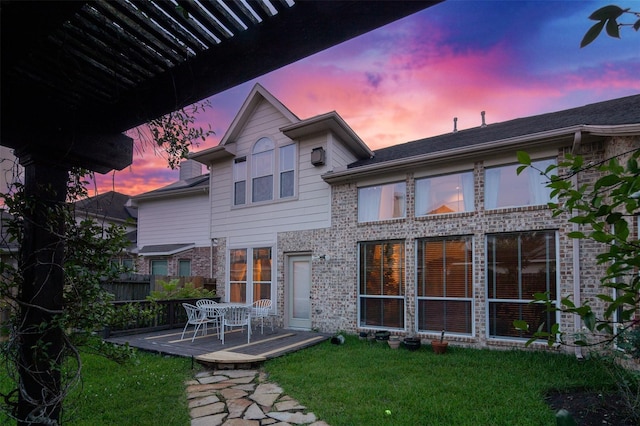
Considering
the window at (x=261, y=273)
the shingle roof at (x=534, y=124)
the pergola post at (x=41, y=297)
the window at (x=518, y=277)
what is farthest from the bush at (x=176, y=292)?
the pergola post at (x=41, y=297)

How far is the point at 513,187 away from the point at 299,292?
6.00 meters

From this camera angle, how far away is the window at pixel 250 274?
1099 cm

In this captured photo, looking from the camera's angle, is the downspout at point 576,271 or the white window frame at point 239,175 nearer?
the downspout at point 576,271

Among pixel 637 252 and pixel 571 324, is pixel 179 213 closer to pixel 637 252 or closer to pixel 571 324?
pixel 571 324

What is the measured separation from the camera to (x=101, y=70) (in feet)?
6.60

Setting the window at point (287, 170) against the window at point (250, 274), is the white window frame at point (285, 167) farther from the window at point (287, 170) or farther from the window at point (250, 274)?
the window at point (250, 274)

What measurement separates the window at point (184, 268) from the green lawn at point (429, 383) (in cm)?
744

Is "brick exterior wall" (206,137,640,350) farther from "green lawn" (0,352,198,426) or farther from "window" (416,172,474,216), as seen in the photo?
"green lawn" (0,352,198,426)

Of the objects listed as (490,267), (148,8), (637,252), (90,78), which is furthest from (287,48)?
(490,267)

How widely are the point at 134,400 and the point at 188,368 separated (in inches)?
68.5

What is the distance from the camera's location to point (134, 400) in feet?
15.3

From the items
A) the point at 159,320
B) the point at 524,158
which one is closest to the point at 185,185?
the point at 159,320

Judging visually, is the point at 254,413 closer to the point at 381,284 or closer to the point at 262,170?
the point at 381,284

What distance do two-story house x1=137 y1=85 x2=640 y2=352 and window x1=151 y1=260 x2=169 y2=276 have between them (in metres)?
2.25
